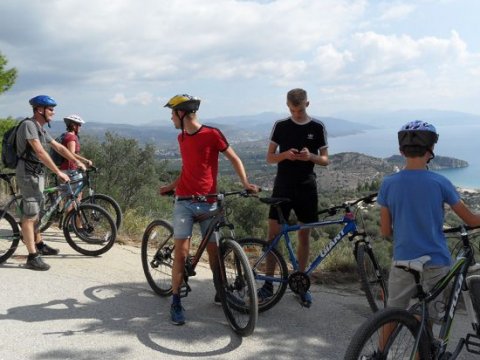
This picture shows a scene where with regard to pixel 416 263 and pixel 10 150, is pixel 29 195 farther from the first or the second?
pixel 416 263

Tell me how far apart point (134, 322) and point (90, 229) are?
258 centimetres

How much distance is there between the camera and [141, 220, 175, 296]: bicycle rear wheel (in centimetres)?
483

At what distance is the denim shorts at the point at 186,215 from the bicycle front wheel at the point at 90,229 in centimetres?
235

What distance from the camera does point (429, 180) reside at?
8.86 ft

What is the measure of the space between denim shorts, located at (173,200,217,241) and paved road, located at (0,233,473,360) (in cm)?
85

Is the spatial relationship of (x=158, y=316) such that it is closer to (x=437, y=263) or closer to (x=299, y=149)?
(x=299, y=149)

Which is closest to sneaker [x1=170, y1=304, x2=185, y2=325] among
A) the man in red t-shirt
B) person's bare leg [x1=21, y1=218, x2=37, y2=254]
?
Answer: the man in red t-shirt

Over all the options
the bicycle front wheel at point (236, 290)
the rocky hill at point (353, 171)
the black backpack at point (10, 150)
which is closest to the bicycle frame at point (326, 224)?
the bicycle front wheel at point (236, 290)

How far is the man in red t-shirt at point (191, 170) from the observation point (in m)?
4.08

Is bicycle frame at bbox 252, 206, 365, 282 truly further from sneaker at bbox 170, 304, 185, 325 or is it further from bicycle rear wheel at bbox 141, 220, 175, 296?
bicycle rear wheel at bbox 141, 220, 175, 296

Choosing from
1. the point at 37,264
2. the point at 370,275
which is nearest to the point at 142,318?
the point at 37,264

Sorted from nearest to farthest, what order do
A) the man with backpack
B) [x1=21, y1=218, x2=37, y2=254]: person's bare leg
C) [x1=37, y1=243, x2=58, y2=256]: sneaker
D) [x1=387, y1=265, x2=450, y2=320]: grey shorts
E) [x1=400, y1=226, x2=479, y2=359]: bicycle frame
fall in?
[x1=400, y1=226, x2=479, y2=359]: bicycle frame, [x1=387, y1=265, x2=450, y2=320]: grey shorts, the man with backpack, [x1=21, y1=218, x2=37, y2=254]: person's bare leg, [x1=37, y1=243, x2=58, y2=256]: sneaker

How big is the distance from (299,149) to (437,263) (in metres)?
2.13

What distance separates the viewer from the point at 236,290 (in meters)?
4.16
